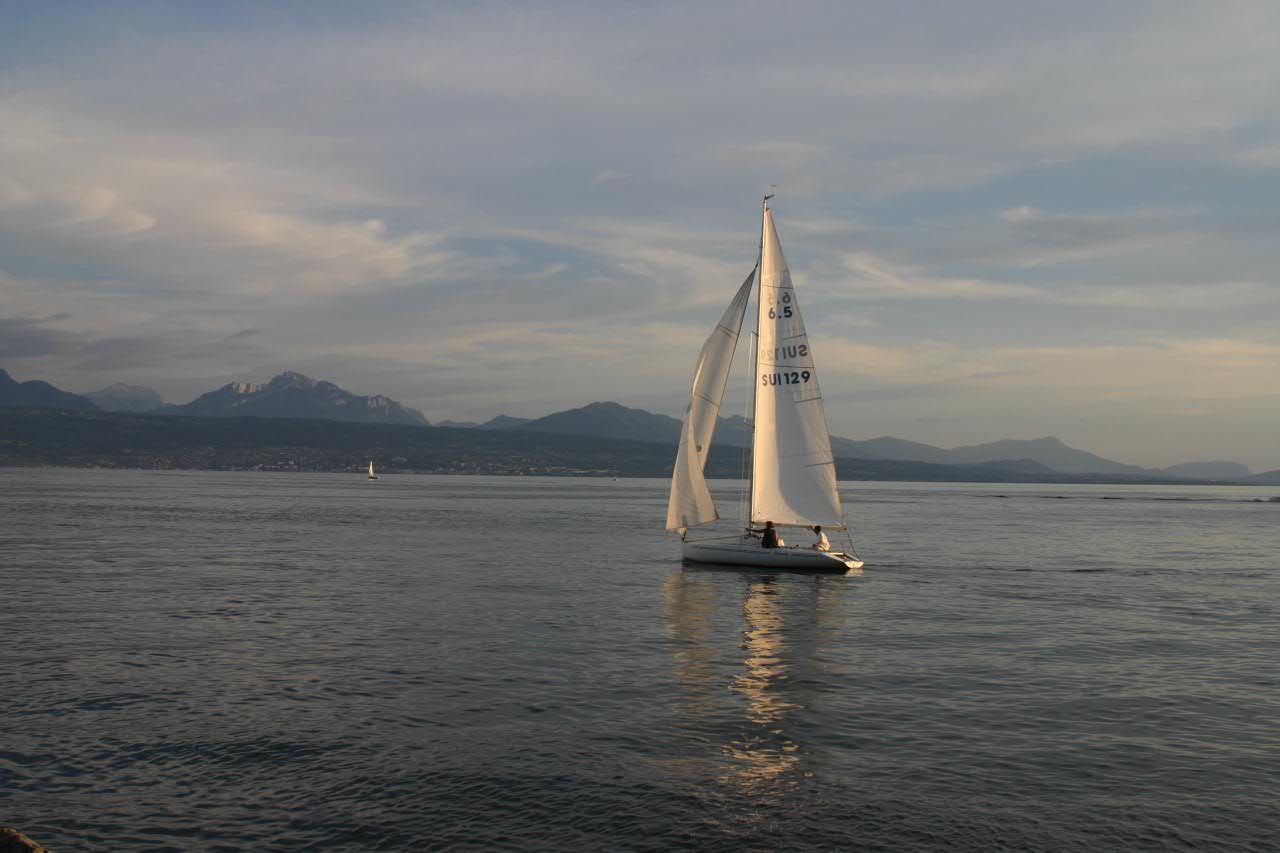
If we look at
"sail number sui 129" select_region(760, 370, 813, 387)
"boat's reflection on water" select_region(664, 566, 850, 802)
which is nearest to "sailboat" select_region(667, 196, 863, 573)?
"sail number sui 129" select_region(760, 370, 813, 387)

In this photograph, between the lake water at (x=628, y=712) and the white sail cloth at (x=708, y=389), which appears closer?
the lake water at (x=628, y=712)

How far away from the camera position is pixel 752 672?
2917 cm

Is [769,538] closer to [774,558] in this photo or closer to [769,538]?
[769,538]

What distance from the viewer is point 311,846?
15258mm

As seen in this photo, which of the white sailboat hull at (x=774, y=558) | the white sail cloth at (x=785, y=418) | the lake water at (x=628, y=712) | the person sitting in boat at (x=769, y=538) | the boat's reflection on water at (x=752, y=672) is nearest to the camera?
the lake water at (x=628, y=712)

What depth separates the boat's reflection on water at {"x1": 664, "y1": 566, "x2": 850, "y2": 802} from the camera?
1970 centimetres

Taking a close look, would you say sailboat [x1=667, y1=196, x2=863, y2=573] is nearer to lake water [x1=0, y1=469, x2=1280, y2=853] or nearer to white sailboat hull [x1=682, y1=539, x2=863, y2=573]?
white sailboat hull [x1=682, y1=539, x2=863, y2=573]

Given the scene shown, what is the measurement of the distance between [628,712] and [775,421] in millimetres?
32669

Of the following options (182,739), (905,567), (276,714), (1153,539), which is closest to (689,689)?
(276,714)

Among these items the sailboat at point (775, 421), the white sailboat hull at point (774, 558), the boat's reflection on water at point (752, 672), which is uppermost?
the sailboat at point (775, 421)

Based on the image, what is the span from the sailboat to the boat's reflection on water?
9.14ft

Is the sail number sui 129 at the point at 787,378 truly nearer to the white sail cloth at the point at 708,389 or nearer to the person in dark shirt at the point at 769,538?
the white sail cloth at the point at 708,389

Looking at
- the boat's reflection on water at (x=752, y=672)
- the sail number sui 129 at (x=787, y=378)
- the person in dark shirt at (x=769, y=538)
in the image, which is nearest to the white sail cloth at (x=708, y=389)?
the sail number sui 129 at (x=787, y=378)

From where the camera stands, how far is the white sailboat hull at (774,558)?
5434cm
